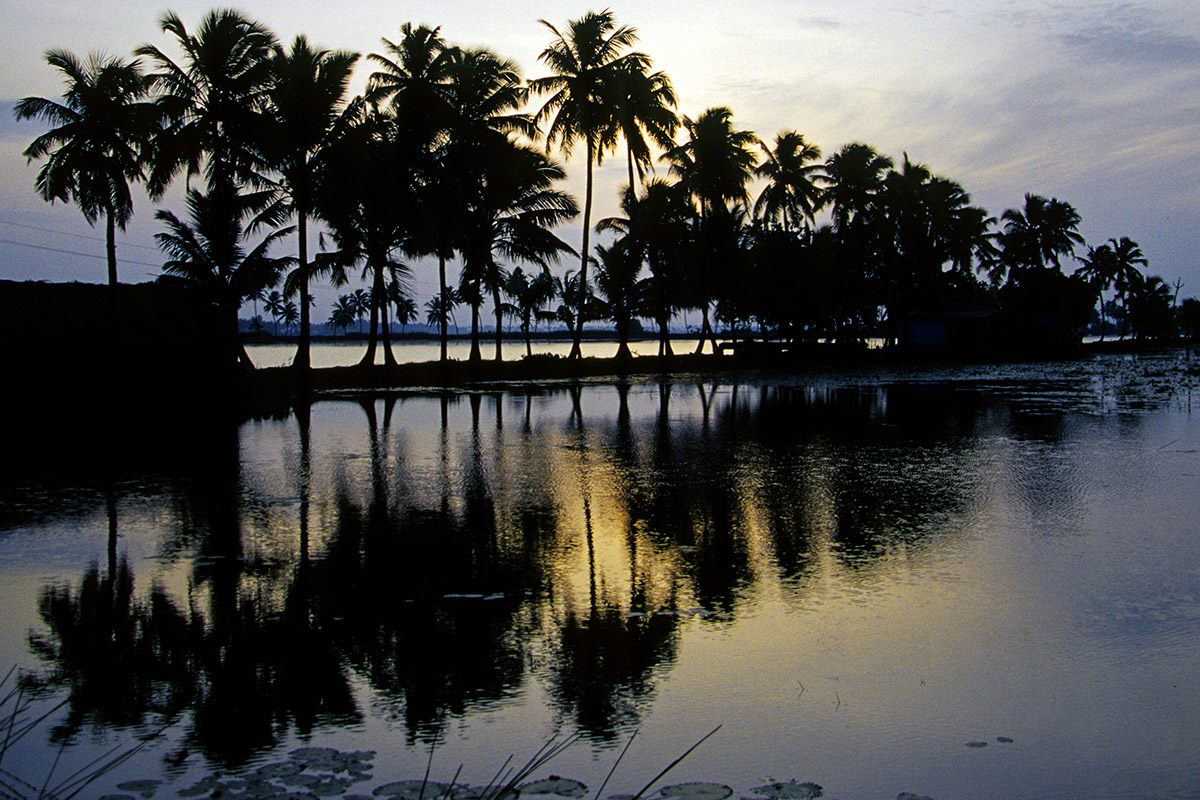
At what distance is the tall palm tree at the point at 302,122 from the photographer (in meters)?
34.1

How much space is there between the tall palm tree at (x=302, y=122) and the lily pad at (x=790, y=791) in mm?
32472

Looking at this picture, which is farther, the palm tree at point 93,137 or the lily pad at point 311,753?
the palm tree at point 93,137

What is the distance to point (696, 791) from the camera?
4.15m

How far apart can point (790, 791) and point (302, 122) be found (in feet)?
112

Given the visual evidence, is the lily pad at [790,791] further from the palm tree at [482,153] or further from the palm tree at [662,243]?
the palm tree at [662,243]

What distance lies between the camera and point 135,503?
1157 cm

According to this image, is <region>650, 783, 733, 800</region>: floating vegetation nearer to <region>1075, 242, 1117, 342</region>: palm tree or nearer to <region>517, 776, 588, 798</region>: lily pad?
<region>517, 776, 588, 798</region>: lily pad

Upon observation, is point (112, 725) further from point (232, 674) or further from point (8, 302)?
point (8, 302)

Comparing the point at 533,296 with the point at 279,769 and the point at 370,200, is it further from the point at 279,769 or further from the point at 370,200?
the point at 279,769

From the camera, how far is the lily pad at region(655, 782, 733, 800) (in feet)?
13.4

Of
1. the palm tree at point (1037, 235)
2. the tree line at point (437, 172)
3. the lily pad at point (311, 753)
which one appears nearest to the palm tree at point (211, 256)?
the tree line at point (437, 172)

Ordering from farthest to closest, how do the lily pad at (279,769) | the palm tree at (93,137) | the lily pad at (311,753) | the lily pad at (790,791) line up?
the palm tree at (93,137) < the lily pad at (311,753) < the lily pad at (279,769) < the lily pad at (790,791)

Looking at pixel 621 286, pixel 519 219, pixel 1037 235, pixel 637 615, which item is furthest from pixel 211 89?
pixel 1037 235

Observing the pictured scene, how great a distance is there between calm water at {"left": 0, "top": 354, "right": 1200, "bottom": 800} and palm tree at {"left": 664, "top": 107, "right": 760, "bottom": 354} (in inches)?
1509
